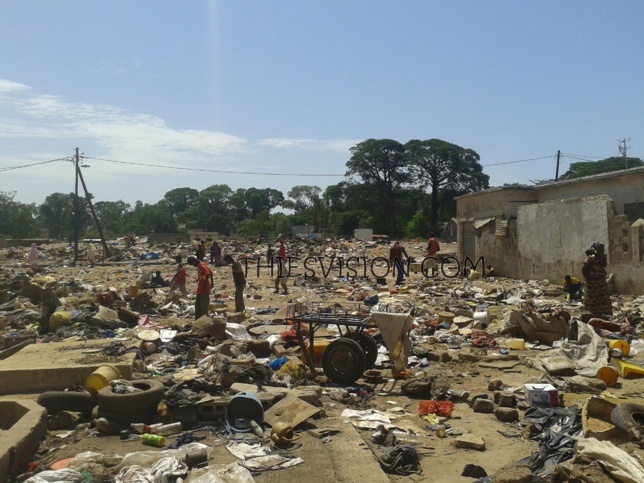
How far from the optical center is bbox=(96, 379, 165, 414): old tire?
211 inches

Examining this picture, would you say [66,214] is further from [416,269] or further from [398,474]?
[398,474]

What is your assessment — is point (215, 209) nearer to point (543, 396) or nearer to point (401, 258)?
point (401, 258)

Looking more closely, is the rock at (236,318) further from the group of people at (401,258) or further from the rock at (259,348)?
the group of people at (401,258)

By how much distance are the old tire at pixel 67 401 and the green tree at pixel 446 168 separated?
4974 cm

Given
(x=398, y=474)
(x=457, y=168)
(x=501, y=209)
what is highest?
(x=457, y=168)

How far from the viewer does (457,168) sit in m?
54.5

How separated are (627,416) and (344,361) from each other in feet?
11.2

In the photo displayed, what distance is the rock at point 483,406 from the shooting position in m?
6.16

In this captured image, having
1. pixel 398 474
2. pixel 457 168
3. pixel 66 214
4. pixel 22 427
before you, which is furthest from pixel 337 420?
pixel 66 214

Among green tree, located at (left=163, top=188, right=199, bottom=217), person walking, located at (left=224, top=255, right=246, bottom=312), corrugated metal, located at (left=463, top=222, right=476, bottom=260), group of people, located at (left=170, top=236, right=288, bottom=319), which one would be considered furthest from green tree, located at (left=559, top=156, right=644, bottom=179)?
green tree, located at (left=163, top=188, right=199, bottom=217)

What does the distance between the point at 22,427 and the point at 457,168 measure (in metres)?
52.7

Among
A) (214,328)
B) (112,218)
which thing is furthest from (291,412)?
(112,218)

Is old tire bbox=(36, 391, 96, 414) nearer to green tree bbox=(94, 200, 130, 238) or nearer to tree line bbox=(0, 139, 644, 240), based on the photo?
tree line bbox=(0, 139, 644, 240)

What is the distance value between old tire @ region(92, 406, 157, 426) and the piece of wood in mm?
1131
